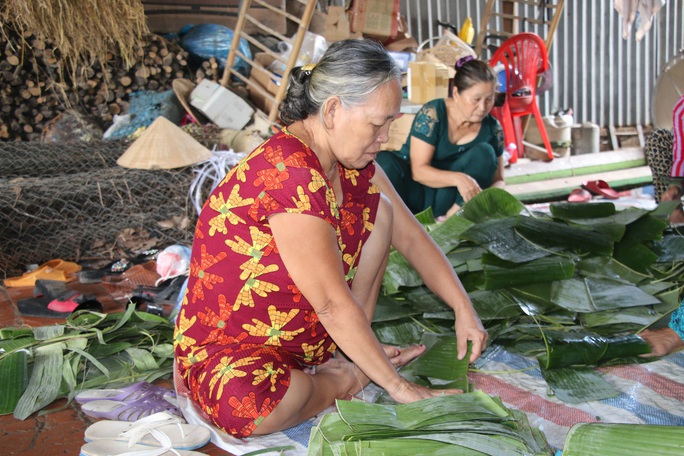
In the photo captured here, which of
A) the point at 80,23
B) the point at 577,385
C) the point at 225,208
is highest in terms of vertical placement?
the point at 80,23

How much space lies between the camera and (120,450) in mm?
1683

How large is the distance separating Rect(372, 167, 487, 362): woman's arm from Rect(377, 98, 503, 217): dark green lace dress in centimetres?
165

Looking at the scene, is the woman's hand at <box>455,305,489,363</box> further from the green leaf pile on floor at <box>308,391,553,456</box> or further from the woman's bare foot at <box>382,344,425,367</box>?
the green leaf pile on floor at <box>308,391,553,456</box>

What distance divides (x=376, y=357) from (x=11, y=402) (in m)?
1.10

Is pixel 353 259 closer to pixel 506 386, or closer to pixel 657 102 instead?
pixel 506 386

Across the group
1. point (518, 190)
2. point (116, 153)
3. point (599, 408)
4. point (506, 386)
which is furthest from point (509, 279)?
point (518, 190)

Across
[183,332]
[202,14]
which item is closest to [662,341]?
[183,332]

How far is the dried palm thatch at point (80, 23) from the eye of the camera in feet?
14.5

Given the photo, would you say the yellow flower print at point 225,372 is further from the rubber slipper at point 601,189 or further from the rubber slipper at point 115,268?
the rubber slipper at point 601,189

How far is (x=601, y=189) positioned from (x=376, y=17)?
2.52 metres

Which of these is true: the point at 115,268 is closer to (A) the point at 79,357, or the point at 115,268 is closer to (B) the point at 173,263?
(B) the point at 173,263

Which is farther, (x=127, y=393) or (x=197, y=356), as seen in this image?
(x=127, y=393)

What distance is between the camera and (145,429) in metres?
1.72

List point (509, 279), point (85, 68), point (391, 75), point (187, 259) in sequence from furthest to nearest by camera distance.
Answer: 1. point (85, 68)
2. point (187, 259)
3. point (509, 279)
4. point (391, 75)
